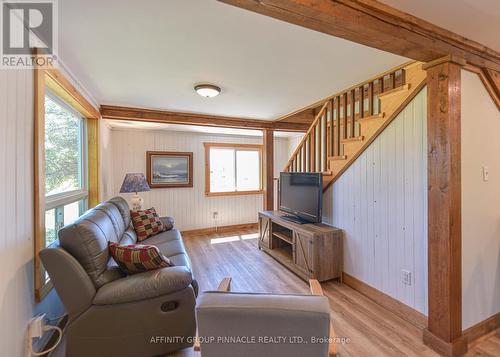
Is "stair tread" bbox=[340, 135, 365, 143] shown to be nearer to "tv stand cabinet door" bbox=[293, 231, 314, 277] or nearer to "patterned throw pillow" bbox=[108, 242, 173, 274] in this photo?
"tv stand cabinet door" bbox=[293, 231, 314, 277]

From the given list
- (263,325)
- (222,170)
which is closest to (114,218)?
(263,325)

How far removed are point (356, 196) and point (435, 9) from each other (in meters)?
1.79

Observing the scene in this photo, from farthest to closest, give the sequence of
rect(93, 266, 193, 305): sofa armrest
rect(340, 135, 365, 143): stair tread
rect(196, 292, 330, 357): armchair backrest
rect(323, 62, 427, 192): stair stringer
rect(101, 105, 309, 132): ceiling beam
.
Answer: rect(101, 105, 309, 132): ceiling beam → rect(340, 135, 365, 143): stair tread → rect(323, 62, 427, 192): stair stringer → rect(93, 266, 193, 305): sofa armrest → rect(196, 292, 330, 357): armchair backrest

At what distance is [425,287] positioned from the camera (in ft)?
6.40

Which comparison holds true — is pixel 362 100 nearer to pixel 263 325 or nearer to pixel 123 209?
pixel 263 325

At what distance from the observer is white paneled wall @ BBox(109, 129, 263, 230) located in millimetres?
4570

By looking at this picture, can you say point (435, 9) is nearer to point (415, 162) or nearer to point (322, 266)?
point (415, 162)

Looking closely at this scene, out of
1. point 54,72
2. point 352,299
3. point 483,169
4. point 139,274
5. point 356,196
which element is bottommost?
point 352,299

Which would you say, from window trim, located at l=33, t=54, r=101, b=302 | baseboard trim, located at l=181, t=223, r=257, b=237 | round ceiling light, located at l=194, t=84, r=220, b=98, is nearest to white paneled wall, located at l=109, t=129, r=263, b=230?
baseboard trim, located at l=181, t=223, r=257, b=237

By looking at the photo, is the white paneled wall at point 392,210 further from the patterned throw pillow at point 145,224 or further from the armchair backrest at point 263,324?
the patterned throw pillow at point 145,224

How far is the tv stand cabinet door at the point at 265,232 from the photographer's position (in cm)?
376

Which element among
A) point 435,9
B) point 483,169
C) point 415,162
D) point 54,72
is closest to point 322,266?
point 415,162

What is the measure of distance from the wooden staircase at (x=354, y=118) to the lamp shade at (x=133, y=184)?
8.67 ft

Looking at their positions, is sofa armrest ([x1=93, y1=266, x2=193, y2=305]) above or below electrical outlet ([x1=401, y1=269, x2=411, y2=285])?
above
